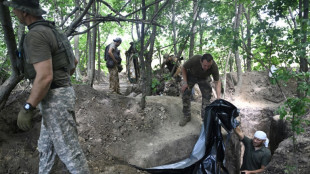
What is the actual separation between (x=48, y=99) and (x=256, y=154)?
3445mm

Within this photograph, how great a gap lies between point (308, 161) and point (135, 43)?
13.9ft

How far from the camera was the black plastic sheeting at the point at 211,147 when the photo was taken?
147 inches

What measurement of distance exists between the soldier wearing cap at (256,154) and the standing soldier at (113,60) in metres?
4.06

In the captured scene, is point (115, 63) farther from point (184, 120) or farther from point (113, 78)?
point (184, 120)

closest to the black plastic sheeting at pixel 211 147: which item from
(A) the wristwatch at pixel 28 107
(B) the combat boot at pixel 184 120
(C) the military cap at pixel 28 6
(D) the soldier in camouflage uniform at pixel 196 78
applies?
(D) the soldier in camouflage uniform at pixel 196 78

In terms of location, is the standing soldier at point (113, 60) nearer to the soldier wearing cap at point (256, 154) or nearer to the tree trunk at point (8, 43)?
the soldier wearing cap at point (256, 154)

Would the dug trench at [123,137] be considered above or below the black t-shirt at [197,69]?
below

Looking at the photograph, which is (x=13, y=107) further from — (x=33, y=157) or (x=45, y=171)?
(x=45, y=171)

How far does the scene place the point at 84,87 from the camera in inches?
221

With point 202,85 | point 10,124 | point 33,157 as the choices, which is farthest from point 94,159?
point 202,85

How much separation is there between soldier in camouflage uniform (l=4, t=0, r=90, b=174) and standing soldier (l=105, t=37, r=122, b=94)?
173 inches

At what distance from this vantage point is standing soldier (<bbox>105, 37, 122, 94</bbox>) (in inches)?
263

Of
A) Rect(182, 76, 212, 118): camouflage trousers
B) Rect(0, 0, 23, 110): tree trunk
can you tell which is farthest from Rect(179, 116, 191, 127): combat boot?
Rect(0, 0, 23, 110): tree trunk

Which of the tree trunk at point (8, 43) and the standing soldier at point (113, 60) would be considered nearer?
the tree trunk at point (8, 43)
